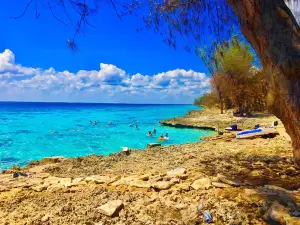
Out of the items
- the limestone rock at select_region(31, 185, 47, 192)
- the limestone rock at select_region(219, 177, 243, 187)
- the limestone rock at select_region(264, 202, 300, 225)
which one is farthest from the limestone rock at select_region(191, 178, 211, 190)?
the limestone rock at select_region(31, 185, 47, 192)

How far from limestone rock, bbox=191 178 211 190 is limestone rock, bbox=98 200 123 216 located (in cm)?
152

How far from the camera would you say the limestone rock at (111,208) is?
4.04 m

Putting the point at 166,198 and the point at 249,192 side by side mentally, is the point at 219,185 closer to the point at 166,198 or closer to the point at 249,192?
the point at 249,192

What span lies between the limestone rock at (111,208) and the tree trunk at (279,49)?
3.04 metres

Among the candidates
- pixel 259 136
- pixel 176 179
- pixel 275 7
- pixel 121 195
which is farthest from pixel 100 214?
pixel 259 136

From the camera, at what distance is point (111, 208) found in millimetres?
4148

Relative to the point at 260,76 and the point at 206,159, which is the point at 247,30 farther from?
the point at 260,76

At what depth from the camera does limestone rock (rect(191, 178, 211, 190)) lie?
4.76 m

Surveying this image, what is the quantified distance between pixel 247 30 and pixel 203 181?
2.98 m

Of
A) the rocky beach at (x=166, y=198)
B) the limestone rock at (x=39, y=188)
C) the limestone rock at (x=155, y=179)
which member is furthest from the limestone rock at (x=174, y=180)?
the limestone rock at (x=39, y=188)

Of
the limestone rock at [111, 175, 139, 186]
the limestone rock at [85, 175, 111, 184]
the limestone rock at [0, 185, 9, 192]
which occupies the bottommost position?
the limestone rock at [0, 185, 9, 192]

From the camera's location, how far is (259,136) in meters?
13.4

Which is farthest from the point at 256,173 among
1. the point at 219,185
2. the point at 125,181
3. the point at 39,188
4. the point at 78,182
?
the point at 39,188

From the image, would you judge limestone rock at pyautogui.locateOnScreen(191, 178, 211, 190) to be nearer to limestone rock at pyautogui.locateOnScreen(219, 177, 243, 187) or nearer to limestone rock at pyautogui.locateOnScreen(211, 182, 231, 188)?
limestone rock at pyautogui.locateOnScreen(211, 182, 231, 188)
